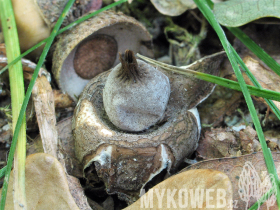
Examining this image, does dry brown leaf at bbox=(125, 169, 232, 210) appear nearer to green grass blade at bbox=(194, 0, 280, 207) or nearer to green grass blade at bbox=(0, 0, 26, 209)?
green grass blade at bbox=(194, 0, 280, 207)

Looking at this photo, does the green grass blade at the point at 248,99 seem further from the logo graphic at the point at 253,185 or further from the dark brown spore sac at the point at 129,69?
the dark brown spore sac at the point at 129,69

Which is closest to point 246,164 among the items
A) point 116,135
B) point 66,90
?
point 116,135

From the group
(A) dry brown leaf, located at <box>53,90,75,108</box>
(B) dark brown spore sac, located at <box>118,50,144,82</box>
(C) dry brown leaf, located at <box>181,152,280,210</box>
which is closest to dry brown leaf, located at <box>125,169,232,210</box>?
(C) dry brown leaf, located at <box>181,152,280,210</box>

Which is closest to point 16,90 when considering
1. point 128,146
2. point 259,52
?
point 128,146

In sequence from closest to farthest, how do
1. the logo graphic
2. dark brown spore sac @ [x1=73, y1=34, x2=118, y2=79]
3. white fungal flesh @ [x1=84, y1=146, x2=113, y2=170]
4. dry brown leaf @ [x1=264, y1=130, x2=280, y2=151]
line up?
the logo graphic, white fungal flesh @ [x1=84, y1=146, x2=113, y2=170], dry brown leaf @ [x1=264, y1=130, x2=280, y2=151], dark brown spore sac @ [x1=73, y1=34, x2=118, y2=79]

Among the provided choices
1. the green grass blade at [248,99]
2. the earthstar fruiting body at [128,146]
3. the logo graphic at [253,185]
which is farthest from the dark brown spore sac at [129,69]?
the logo graphic at [253,185]
